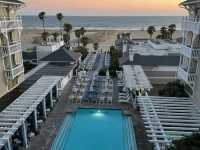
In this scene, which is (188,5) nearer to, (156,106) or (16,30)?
(156,106)

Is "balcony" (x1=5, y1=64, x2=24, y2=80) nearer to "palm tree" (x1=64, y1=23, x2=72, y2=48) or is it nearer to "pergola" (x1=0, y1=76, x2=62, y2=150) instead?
"pergola" (x1=0, y1=76, x2=62, y2=150)

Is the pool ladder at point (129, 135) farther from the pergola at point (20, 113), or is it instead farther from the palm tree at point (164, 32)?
the palm tree at point (164, 32)

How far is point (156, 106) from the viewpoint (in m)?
16.4

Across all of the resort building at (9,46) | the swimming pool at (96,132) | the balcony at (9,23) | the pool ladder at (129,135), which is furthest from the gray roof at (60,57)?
the pool ladder at (129,135)

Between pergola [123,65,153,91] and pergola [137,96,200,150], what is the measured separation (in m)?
3.80

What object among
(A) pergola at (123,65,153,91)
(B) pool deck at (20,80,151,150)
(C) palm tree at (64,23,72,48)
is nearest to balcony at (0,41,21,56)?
(B) pool deck at (20,80,151,150)

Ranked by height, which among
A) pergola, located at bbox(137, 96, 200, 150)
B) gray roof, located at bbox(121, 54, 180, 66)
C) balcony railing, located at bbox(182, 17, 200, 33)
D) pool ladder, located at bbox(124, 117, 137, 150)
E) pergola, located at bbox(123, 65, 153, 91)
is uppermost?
balcony railing, located at bbox(182, 17, 200, 33)

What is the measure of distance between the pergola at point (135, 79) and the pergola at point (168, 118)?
380 centimetres

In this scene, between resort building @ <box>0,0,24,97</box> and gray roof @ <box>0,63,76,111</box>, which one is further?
gray roof @ <box>0,63,76,111</box>

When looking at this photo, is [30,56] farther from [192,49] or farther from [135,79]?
[192,49]

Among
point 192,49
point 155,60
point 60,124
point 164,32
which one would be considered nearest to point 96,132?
point 60,124

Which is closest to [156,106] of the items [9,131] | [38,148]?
[38,148]

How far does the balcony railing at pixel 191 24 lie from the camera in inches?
639

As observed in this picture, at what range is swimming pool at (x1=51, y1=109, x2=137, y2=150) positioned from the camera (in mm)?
15203
